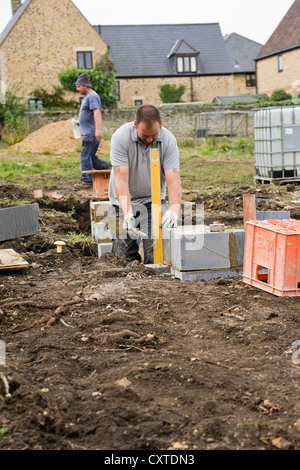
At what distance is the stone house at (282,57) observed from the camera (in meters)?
38.8

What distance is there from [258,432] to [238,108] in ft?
97.0

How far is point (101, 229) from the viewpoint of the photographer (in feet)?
23.6

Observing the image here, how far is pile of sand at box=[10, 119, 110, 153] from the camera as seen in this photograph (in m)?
22.3

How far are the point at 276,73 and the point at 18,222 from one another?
37.4 meters

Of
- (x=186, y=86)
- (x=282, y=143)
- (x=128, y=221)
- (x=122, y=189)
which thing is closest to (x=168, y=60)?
(x=186, y=86)

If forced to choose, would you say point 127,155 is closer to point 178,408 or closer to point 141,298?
point 141,298

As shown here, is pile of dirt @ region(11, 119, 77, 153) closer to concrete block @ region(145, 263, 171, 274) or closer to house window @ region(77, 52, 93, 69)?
house window @ region(77, 52, 93, 69)

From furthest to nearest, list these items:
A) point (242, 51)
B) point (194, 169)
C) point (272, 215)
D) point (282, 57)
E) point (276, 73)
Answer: point (242, 51)
point (276, 73)
point (282, 57)
point (194, 169)
point (272, 215)

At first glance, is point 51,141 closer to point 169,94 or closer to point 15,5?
point 169,94

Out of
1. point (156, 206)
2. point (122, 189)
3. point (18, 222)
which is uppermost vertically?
point (122, 189)

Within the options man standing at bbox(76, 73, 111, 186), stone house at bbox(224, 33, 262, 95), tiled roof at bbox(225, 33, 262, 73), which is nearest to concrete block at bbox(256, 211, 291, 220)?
man standing at bbox(76, 73, 111, 186)

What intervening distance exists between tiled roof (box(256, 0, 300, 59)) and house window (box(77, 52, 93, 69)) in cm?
1284

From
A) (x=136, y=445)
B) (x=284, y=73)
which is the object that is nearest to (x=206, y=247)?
(x=136, y=445)

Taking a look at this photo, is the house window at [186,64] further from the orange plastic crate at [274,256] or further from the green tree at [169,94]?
the orange plastic crate at [274,256]
